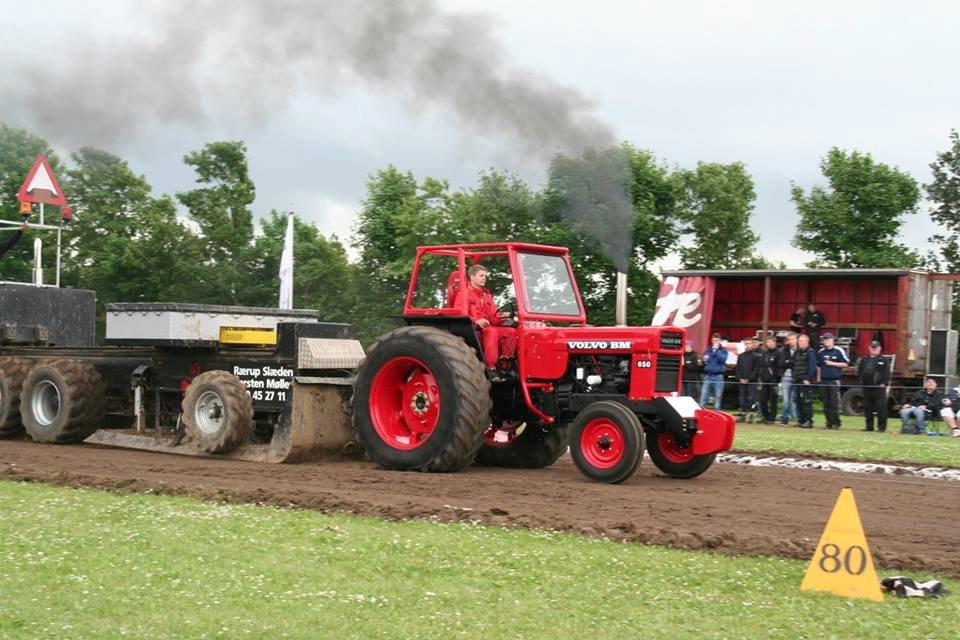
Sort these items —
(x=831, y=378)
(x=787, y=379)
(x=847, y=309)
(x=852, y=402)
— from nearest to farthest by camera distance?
(x=831, y=378) → (x=787, y=379) → (x=852, y=402) → (x=847, y=309)

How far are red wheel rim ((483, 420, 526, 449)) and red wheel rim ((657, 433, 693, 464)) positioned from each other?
1454mm

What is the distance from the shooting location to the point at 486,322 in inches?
468

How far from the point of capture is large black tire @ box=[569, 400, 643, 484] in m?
10.9

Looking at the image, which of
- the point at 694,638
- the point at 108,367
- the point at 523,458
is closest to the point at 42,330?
the point at 108,367

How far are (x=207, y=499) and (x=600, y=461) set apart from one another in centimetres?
354

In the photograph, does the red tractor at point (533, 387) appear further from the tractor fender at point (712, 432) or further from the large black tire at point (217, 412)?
the large black tire at point (217, 412)

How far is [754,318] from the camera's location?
27.7 metres

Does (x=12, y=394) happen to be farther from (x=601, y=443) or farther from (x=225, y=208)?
(x=225, y=208)

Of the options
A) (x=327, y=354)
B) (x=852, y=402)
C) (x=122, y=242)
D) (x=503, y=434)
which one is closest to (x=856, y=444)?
(x=503, y=434)

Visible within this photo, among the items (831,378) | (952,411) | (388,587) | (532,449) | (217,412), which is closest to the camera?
(388,587)

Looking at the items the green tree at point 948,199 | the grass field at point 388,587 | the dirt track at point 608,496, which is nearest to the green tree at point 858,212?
the green tree at point 948,199

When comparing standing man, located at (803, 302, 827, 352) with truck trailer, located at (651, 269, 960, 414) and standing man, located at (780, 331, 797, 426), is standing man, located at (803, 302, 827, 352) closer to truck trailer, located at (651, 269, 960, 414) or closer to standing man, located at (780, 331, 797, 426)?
truck trailer, located at (651, 269, 960, 414)

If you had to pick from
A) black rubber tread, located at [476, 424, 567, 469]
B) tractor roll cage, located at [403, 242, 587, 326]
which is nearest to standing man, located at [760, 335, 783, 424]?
black rubber tread, located at [476, 424, 567, 469]

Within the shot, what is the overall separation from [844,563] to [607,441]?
181 inches
